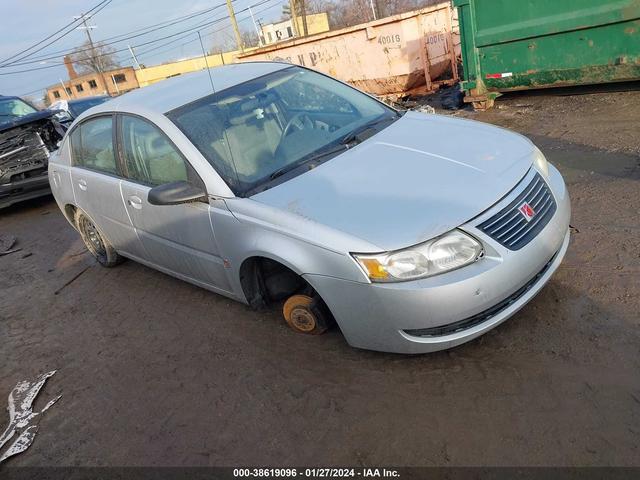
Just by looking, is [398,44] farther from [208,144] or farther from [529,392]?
[529,392]

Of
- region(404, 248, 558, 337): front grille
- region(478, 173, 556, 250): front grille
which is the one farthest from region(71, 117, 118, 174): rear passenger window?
region(478, 173, 556, 250): front grille

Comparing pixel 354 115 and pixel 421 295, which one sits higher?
pixel 354 115

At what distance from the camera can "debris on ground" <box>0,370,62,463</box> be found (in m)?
→ 3.07

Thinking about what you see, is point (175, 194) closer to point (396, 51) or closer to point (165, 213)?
point (165, 213)

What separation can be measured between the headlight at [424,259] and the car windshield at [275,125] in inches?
37.3

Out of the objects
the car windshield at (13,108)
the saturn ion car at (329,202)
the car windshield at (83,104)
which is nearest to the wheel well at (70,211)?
the saturn ion car at (329,202)

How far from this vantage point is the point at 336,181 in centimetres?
296

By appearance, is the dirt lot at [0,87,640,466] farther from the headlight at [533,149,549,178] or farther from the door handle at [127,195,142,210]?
the door handle at [127,195,142,210]

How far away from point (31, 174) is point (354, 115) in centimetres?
686

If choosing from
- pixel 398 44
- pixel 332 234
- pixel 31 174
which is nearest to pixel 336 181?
pixel 332 234

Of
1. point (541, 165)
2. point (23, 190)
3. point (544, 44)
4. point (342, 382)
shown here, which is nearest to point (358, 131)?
point (541, 165)

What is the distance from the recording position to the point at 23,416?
3326mm

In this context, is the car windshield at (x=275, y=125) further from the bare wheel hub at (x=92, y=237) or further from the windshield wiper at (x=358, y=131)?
the bare wheel hub at (x=92, y=237)

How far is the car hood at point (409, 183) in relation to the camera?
8.30 feet
